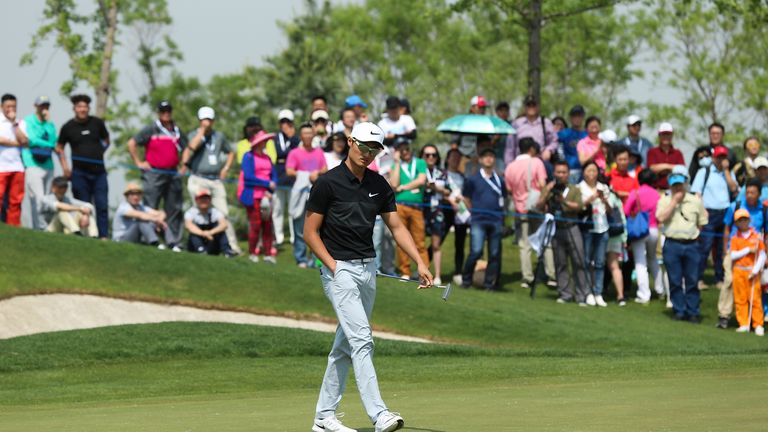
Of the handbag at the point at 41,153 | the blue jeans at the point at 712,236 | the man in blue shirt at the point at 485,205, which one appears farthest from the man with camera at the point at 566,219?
the handbag at the point at 41,153

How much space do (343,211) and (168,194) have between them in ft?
45.6

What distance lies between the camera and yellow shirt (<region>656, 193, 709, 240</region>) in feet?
72.9

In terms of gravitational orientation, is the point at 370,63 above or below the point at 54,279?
above

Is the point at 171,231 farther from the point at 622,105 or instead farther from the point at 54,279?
the point at 622,105

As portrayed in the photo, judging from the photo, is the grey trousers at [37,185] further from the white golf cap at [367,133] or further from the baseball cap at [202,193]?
the white golf cap at [367,133]

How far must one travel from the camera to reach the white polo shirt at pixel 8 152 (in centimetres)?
2166

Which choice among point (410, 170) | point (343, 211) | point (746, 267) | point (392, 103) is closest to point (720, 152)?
point (746, 267)

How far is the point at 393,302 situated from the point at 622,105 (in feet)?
129

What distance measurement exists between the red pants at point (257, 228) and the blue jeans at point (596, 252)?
5.19 m

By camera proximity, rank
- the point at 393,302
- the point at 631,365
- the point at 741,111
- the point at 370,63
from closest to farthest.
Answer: the point at 631,365, the point at 393,302, the point at 741,111, the point at 370,63

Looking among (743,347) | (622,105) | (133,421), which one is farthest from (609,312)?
(622,105)

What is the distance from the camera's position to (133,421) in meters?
10.7

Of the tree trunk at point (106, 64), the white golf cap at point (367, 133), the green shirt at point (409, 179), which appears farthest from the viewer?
the tree trunk at point (106, 64)

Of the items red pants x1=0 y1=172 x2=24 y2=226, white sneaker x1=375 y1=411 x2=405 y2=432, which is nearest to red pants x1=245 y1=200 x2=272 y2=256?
red pants x1=0 y1=172 x2=24 y2=226
